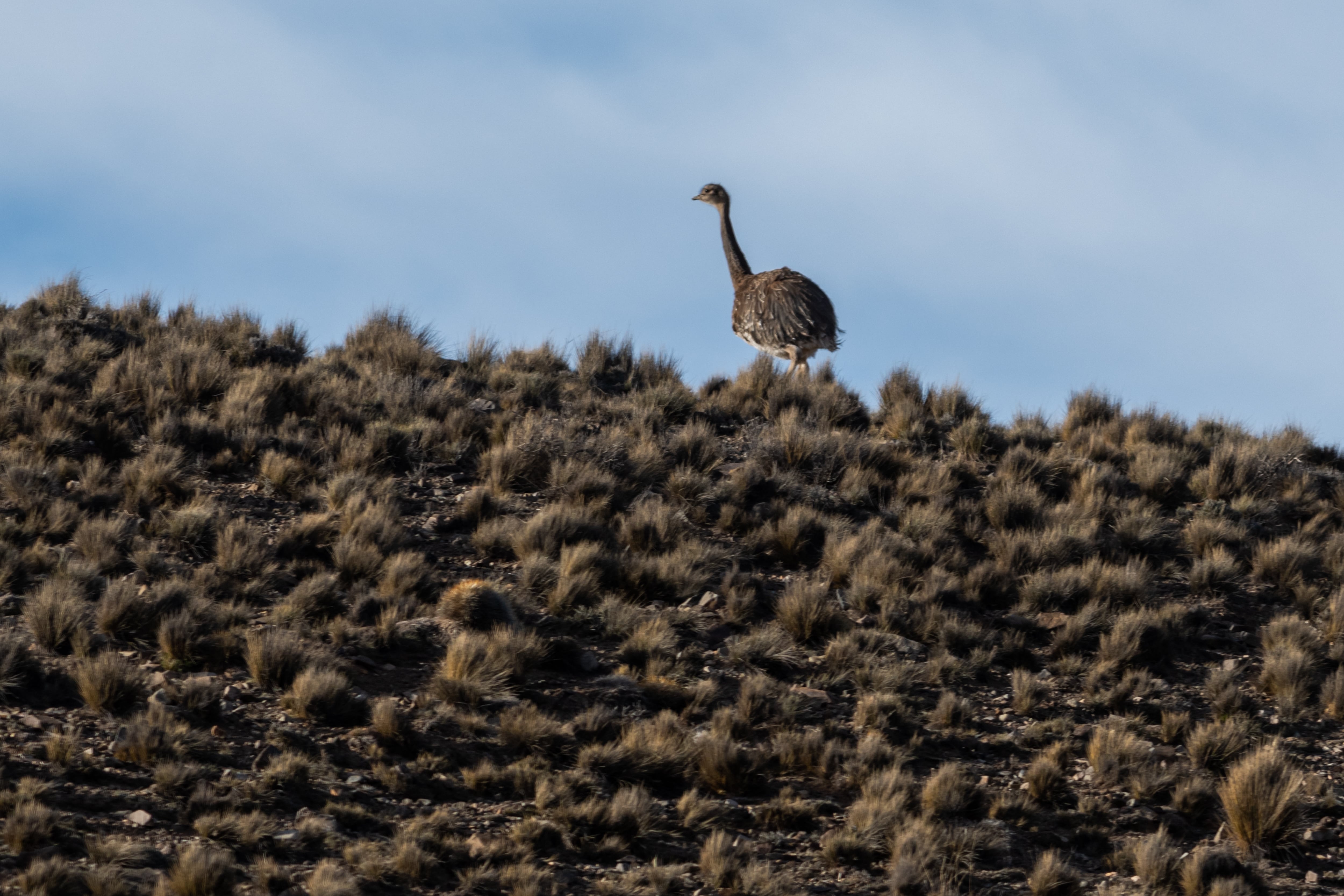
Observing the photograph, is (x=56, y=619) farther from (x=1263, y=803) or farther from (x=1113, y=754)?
(x=1263, y=803)

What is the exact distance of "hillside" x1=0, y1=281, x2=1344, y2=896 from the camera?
363 inches

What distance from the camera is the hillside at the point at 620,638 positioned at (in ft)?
30.2

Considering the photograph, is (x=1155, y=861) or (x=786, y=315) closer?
(x=1155, y=861)

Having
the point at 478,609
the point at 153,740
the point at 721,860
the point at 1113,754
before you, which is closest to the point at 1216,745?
the point at 1113,754

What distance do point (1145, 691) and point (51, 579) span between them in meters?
9.47

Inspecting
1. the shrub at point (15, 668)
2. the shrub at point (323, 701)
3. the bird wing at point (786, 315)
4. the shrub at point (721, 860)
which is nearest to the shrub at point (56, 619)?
the shrub at point (15, 668)

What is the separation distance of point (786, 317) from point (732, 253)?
7.87 feet

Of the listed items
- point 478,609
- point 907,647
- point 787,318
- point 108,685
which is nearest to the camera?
point 108,685

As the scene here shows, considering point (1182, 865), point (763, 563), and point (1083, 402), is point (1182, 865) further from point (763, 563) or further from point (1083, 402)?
point (1083, 402)

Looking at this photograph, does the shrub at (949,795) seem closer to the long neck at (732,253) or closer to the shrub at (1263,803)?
the shrub at (1263,803)

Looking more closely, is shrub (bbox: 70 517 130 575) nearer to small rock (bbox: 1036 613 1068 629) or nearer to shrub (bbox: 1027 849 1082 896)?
shrub (bbox: 1027 849 1082 896)

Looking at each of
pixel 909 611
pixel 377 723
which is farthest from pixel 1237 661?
pixel 377 723

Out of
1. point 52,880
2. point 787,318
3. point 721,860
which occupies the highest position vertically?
point 787,318

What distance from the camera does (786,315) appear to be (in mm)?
18672
